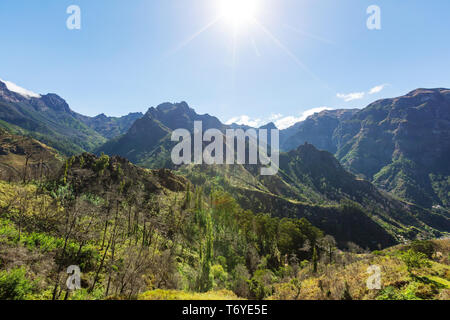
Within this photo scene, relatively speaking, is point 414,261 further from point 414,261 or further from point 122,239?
point 122,239

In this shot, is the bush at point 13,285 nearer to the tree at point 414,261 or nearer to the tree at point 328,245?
the tree at point 414,261

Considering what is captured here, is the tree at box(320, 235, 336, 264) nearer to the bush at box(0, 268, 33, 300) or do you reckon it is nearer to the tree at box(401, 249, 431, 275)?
the tree at box(401, 249, 431, 275)

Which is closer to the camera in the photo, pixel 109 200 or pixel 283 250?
pixel 109 200

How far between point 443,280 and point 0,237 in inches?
2207

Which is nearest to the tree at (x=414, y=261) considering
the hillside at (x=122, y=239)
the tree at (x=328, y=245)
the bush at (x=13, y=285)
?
the hillside at (x=122, y=239)

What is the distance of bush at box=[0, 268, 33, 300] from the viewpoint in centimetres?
1881

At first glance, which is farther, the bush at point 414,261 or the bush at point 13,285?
the bush at point 414,261

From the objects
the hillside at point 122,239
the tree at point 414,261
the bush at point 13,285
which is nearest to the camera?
the bush at point 13,285

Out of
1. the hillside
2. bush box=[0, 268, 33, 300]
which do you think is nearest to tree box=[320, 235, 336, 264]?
the hillside

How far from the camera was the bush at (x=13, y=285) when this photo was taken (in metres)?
18.8
